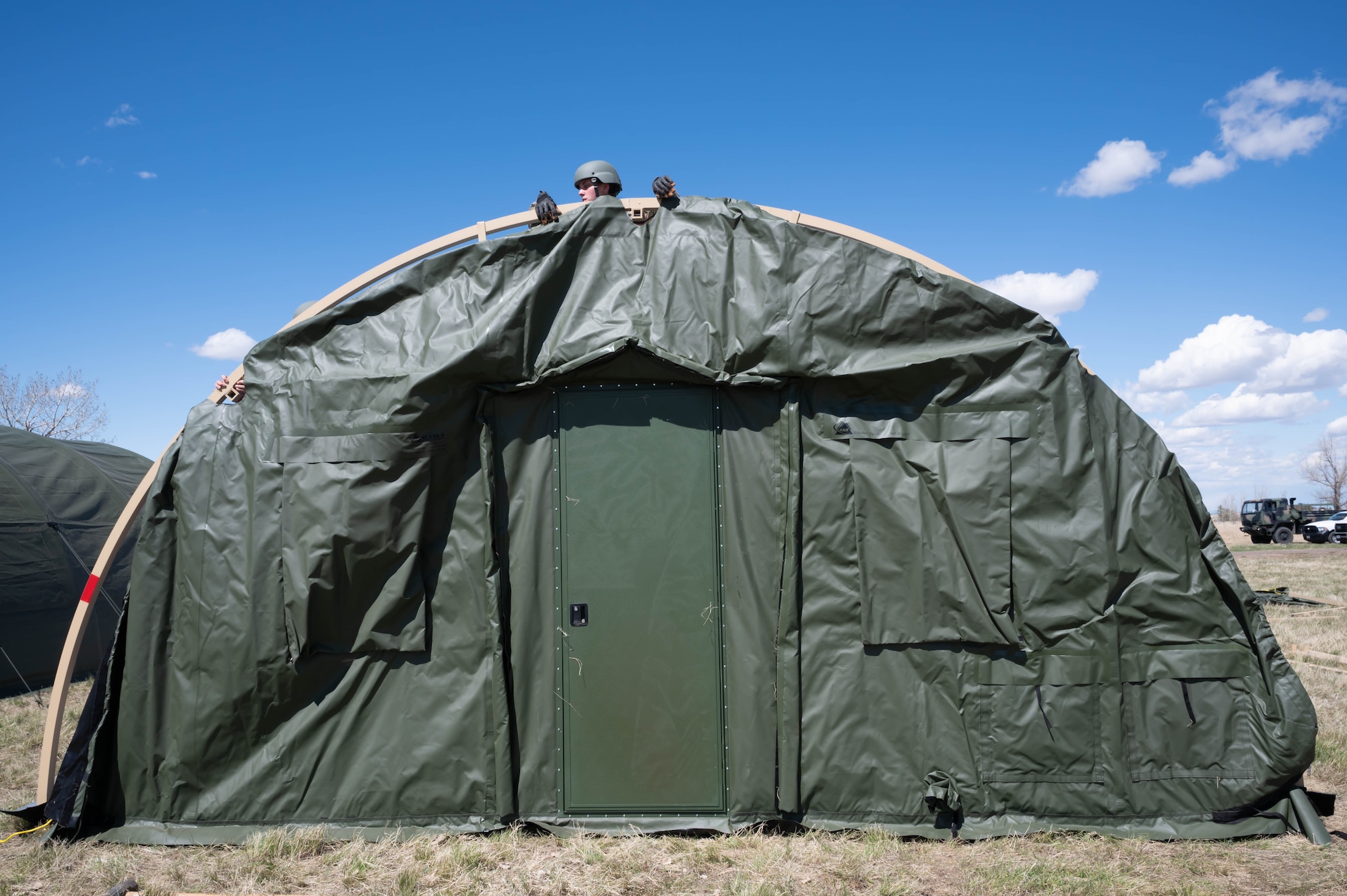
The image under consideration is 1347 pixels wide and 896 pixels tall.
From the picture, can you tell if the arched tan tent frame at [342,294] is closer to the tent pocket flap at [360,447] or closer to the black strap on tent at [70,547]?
the tent pocket flap at [360,447]

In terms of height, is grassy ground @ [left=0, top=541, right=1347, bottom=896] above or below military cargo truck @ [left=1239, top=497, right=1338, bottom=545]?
below

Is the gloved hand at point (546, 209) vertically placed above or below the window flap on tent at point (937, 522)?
above

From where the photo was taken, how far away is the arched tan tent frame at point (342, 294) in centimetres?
410

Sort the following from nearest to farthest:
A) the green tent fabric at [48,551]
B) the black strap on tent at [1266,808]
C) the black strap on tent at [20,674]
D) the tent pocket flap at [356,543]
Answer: the black strap on tent at [1266,808] → the tent pocket flap at [356,543] → the black strap on tent at [20,674] → the green tent fabric at [48,551]

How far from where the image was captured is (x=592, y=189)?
4.61 m

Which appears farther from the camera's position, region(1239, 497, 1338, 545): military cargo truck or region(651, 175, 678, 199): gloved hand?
region(1239, 497, 1338, 545): military cargo truck

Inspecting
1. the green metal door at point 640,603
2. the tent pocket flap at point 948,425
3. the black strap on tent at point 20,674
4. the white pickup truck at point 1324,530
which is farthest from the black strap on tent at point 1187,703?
the white pickup truck at point 1324,530

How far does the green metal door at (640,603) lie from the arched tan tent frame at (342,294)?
103 centimetres

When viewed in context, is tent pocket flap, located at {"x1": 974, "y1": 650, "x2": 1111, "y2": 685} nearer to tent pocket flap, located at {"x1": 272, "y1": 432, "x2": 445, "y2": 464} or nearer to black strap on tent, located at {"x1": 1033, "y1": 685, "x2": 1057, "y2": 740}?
black strap on tent, located at {"x1": 1033, "y1": 685, "x2": 1057, "y2": 740}

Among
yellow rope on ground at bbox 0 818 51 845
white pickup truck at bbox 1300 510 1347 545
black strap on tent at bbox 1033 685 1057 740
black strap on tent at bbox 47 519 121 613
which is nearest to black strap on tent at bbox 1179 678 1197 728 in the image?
black strap on tent at bbox 1033 685 1057 740

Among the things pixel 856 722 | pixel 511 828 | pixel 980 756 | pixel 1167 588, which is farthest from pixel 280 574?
pixel 1167 588

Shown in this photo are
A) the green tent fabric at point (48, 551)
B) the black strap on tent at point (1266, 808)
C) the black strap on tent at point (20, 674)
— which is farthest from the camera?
the green tent fabric at point (48, 551)

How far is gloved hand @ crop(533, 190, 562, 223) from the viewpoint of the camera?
4211mm

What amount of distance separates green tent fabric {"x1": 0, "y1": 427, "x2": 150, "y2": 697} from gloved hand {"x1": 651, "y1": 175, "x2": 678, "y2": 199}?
734 cm
